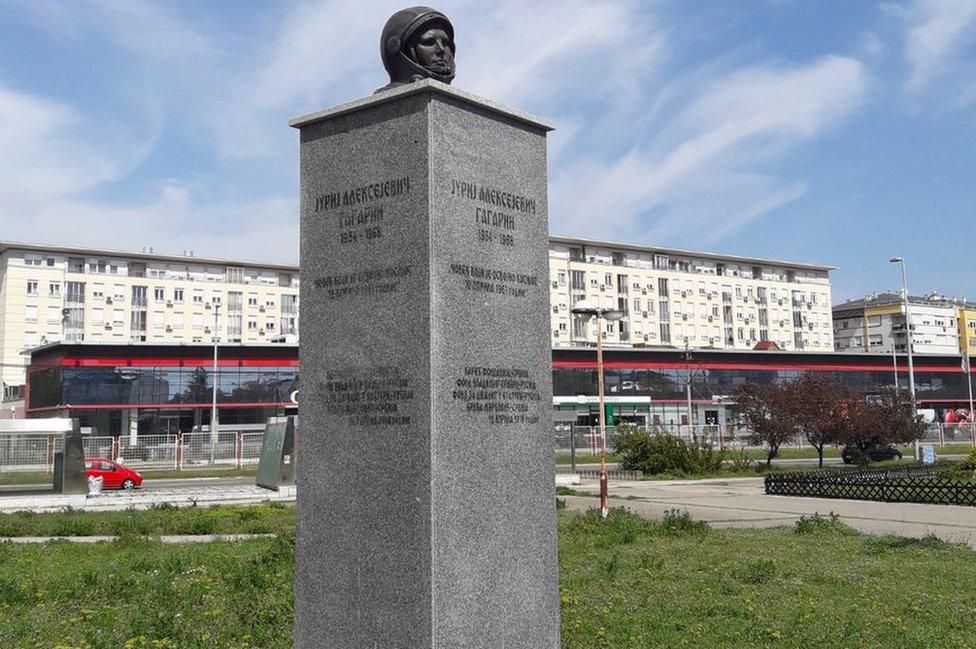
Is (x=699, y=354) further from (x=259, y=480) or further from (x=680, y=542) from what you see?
(x=680, y=542)

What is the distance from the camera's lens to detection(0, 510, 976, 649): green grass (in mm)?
7660

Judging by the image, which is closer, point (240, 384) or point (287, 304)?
point (240, 384)

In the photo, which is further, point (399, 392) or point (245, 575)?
point (245, 575)

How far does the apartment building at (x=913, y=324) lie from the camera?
12712 centimetres

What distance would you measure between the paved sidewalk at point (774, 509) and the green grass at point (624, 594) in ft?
14.1

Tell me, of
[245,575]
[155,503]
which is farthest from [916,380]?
[245,575]

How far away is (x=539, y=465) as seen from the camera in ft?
18.5

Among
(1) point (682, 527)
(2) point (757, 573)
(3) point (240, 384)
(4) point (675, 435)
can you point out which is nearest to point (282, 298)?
(3) point (240, 384)

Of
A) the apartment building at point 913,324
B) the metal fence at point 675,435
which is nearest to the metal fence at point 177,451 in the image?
the metal fence at point 675,435

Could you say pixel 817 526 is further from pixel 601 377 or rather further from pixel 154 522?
pixel 154 522

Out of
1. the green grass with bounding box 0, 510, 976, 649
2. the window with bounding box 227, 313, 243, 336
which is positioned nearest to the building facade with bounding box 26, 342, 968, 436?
the window with bounding box 227, 313, 243, 336

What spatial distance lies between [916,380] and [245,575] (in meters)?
90.8

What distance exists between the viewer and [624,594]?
31.3 feet

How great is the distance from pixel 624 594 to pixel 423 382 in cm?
551
